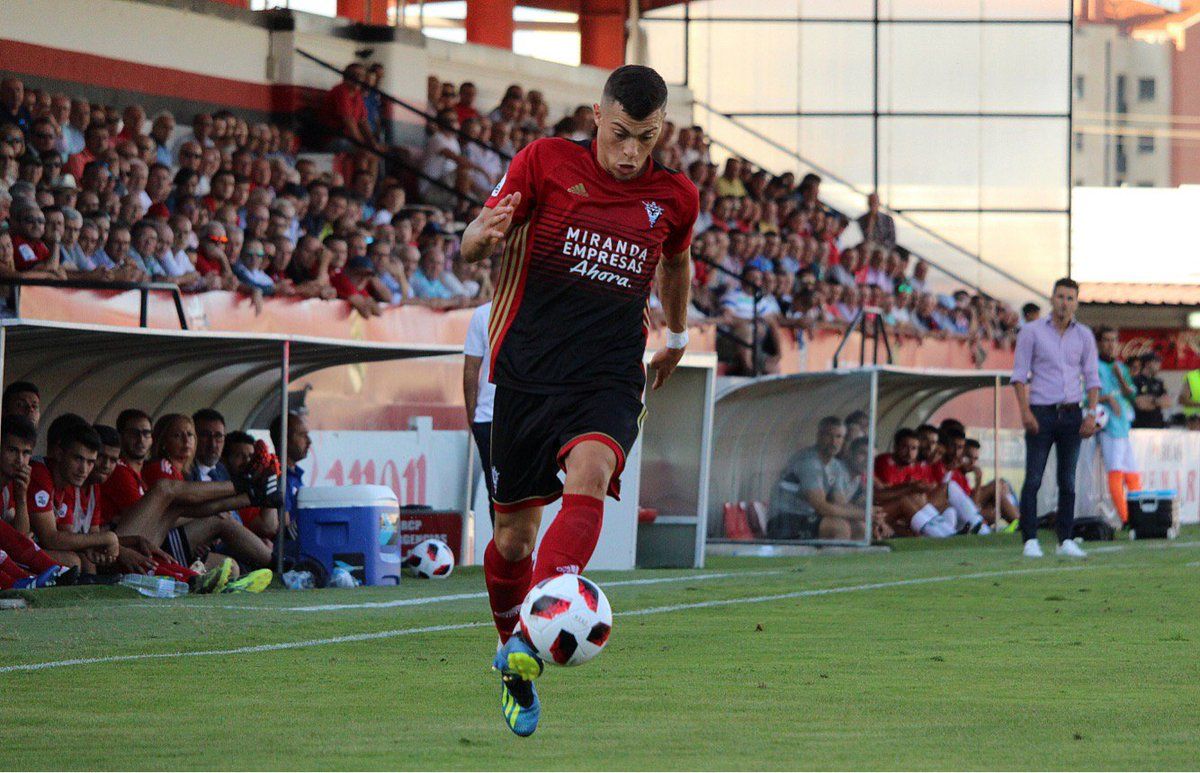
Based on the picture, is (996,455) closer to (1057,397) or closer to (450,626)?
(1057,397)

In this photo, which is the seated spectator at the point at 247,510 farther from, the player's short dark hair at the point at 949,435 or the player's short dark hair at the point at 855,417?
the player's short dark hair at the point at 949,435

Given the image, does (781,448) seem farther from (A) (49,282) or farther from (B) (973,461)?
(A) (49,282)

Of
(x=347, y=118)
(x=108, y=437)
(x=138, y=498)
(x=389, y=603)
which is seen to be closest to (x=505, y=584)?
(x=389, y=603)

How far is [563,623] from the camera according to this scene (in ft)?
18.0

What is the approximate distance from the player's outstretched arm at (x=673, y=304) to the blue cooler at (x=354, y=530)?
615 centimetres

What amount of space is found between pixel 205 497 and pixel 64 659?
15.5ft

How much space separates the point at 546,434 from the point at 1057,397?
1036cm

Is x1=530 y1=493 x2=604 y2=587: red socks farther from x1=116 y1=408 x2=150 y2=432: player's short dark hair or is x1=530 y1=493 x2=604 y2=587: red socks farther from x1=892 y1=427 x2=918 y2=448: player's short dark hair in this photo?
x1=892 y1=427 x2=918 y2=448: player's short dark hair

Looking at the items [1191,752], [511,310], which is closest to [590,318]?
[511,310]

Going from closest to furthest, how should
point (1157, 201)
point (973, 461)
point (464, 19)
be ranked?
point (973, 461) → point (464, 19) → point (1157, 201)

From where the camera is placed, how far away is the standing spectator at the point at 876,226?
104ft

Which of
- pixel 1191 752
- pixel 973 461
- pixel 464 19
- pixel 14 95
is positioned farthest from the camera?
pixel 464 19

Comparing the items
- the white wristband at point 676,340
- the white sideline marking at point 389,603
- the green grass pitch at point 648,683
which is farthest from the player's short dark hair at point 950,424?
the white wristband at point 676,340

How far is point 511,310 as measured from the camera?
6336 mm
